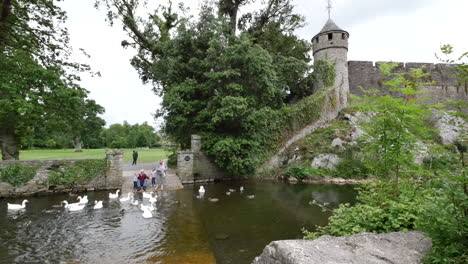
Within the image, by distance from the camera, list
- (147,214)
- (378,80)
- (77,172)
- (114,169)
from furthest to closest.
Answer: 1. (378,80)
2. (114,169)
3. (77,172)
4. (147,214)

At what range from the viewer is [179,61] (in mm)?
19016

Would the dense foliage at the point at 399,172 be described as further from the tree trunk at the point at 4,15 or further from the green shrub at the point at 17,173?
the tree trunk at the point at 4,15

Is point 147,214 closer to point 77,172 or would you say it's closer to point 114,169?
point 114,169

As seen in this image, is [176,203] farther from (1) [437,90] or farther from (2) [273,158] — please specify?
(1) [437,90]

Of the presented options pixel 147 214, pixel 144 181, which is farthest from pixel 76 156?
pixel 147 214

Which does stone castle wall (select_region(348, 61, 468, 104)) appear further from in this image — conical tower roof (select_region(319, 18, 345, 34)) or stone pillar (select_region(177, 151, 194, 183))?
stone pillar (select_region(177, 151, 194, 183))

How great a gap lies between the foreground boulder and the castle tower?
24801mm

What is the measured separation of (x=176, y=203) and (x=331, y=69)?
21072mm

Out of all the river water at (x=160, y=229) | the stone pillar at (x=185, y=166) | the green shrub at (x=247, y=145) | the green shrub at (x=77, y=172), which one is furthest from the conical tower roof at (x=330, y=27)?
the green shrub at (x=77, y=172)

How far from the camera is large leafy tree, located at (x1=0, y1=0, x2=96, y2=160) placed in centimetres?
1288

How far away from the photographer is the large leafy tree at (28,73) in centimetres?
1288

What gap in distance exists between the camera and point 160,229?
8625mm

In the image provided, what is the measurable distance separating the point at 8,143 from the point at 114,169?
263 inches

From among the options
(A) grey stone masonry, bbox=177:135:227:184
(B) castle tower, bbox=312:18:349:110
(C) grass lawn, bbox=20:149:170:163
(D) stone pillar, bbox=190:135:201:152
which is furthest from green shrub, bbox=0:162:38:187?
(B) castle tower, bbox=312:18:349:110
